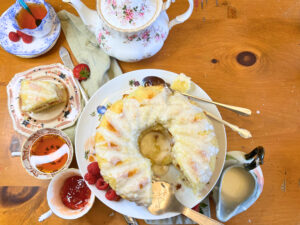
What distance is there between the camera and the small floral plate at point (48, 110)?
1.25m

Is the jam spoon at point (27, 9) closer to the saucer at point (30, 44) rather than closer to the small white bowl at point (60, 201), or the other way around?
the saucer at point (30, 44)

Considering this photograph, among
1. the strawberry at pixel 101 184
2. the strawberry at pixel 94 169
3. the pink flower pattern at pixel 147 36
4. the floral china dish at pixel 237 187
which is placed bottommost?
the floral china dish at pixel 237 187

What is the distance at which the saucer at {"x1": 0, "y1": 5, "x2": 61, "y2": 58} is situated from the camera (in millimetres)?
1293

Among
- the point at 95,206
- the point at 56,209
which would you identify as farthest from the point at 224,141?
the point at 56,209

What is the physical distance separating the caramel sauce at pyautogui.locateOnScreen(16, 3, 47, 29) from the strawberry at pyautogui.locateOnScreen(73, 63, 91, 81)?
35cm

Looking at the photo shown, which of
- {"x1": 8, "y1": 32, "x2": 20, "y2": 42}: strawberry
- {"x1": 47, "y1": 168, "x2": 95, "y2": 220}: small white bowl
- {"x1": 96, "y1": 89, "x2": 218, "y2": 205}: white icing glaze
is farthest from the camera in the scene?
{"x1": 8, "y1": 32, "x2": 20, "y2": 42}: strawberry

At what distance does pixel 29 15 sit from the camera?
4.33 ft

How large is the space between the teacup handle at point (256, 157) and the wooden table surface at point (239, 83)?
0.47 ft

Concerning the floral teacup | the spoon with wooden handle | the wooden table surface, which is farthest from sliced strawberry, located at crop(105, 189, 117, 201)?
the floral teacup

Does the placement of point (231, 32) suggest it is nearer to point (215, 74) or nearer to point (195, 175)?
point (215, 74)

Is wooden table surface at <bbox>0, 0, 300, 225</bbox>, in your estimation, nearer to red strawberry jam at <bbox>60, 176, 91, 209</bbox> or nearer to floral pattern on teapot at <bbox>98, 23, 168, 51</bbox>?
red strawberry jam at <bbox>60, 176, 91, 209</bbox>

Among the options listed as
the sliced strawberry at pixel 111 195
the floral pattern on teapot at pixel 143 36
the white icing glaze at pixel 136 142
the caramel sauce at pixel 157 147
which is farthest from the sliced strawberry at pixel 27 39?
the sliced strawberry at pixel 111 195

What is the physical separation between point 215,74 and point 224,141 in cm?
39

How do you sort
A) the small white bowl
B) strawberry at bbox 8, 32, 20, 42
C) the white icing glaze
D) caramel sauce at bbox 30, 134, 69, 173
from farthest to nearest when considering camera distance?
strawberry at bbox 8, 32, 20, 42 → caramel sauce at bbox 30, 134, 69, 173 → the small white bowl → the white icing glaze
